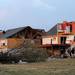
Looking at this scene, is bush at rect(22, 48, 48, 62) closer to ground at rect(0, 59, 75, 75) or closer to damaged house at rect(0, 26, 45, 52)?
ground at rect(0, 59, 75, 75)

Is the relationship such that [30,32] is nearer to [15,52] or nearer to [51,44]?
[51,44]

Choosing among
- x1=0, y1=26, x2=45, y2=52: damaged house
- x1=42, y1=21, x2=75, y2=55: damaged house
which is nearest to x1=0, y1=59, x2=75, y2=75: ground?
x1=42, y1=21, x2=75, y2=55: damaged house

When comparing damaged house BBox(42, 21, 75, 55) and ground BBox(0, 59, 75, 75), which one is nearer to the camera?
ground BBox(0, 59, 75, 75)

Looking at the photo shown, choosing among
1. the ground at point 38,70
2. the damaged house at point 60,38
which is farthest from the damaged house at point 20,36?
the ground at point 38,70

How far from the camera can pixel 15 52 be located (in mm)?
38375

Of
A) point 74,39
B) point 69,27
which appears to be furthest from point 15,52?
point 69,27

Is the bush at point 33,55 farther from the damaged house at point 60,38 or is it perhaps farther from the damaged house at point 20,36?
the damaged house at point 20,36

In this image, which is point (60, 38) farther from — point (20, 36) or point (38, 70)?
point (38, 70)

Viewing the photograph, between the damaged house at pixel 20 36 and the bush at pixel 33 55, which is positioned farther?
the damaged house at pixel 20 36

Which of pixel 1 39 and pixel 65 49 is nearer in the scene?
pixel 65 49

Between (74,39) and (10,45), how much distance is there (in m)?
13.7

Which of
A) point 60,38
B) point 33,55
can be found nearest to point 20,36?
point 60,38

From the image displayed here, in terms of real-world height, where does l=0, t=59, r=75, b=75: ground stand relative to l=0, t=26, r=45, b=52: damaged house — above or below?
below

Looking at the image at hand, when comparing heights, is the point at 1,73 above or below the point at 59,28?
below
